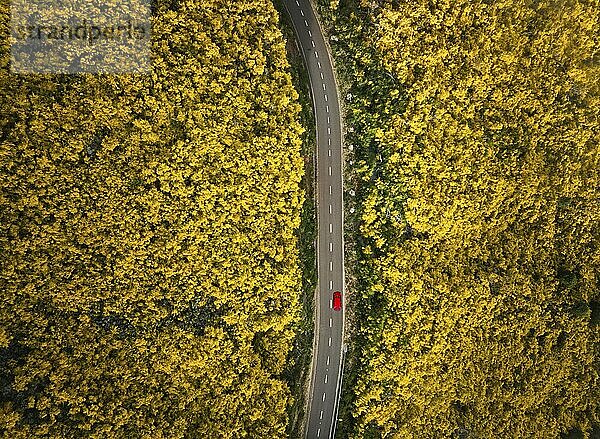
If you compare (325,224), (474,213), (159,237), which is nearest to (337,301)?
(325,224)

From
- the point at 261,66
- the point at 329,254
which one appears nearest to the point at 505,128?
the point at 329,254

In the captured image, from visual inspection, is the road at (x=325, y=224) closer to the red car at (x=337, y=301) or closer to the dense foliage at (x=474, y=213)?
the red car at (x=337, y=301)

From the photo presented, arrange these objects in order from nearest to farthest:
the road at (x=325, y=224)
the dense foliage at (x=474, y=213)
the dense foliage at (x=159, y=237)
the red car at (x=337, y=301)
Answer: the dense foliage at (x=159, y=237)
the dense foliage at (x=474, y=213)
the road at (x=325, y=224)
the red car at (x=337, y=301)

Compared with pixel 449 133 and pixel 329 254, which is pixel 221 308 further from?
pixel 449 133

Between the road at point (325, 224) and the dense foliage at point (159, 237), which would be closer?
the dense foliage at point (159, 237)

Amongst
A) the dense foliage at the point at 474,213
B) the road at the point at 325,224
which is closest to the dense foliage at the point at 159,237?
the road at the point at 325,224

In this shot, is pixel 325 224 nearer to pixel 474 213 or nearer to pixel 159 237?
pixel 474 213
